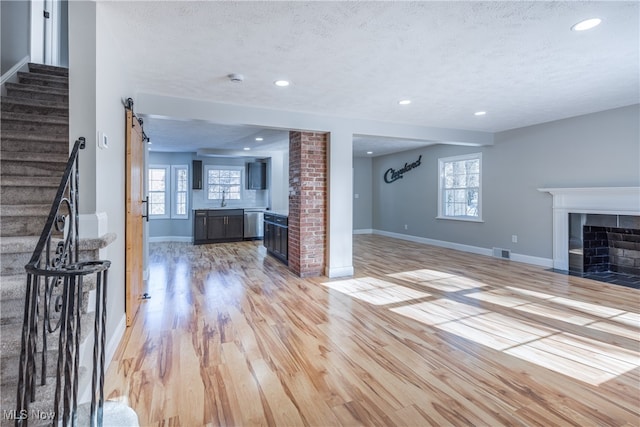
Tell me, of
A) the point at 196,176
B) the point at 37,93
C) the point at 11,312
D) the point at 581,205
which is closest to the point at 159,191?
the point at 196,176

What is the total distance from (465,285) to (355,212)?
5942 mm

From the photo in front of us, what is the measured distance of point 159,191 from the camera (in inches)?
332

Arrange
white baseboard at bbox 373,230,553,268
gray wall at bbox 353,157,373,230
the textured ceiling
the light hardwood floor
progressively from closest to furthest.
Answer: the light hardwood floor, the textured ceiling, white baseboard at bbox 373,230,553,268, gray wall at bbox 353,157,373,230

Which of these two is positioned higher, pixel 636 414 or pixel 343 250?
pixel 343 250

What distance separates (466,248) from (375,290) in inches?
146

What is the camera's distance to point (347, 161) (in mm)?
4836

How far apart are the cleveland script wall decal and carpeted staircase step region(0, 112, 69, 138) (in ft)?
23.7

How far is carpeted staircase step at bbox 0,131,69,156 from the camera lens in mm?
2533

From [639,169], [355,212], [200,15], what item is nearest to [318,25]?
[200,15]

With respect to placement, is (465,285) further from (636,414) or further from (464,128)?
(464,128)

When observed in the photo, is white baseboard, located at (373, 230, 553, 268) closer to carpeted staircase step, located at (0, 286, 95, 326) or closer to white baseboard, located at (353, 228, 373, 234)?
white baseboard, located at (353, 228, 373, 234)

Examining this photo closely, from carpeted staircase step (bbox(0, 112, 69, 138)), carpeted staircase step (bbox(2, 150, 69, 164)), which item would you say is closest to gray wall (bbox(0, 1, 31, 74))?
carpeted staircase step (bbox(0, 112, 69, 138))

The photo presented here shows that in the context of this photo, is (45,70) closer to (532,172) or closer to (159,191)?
(159,191)

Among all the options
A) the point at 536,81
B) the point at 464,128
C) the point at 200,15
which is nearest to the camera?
the point at 200,15
